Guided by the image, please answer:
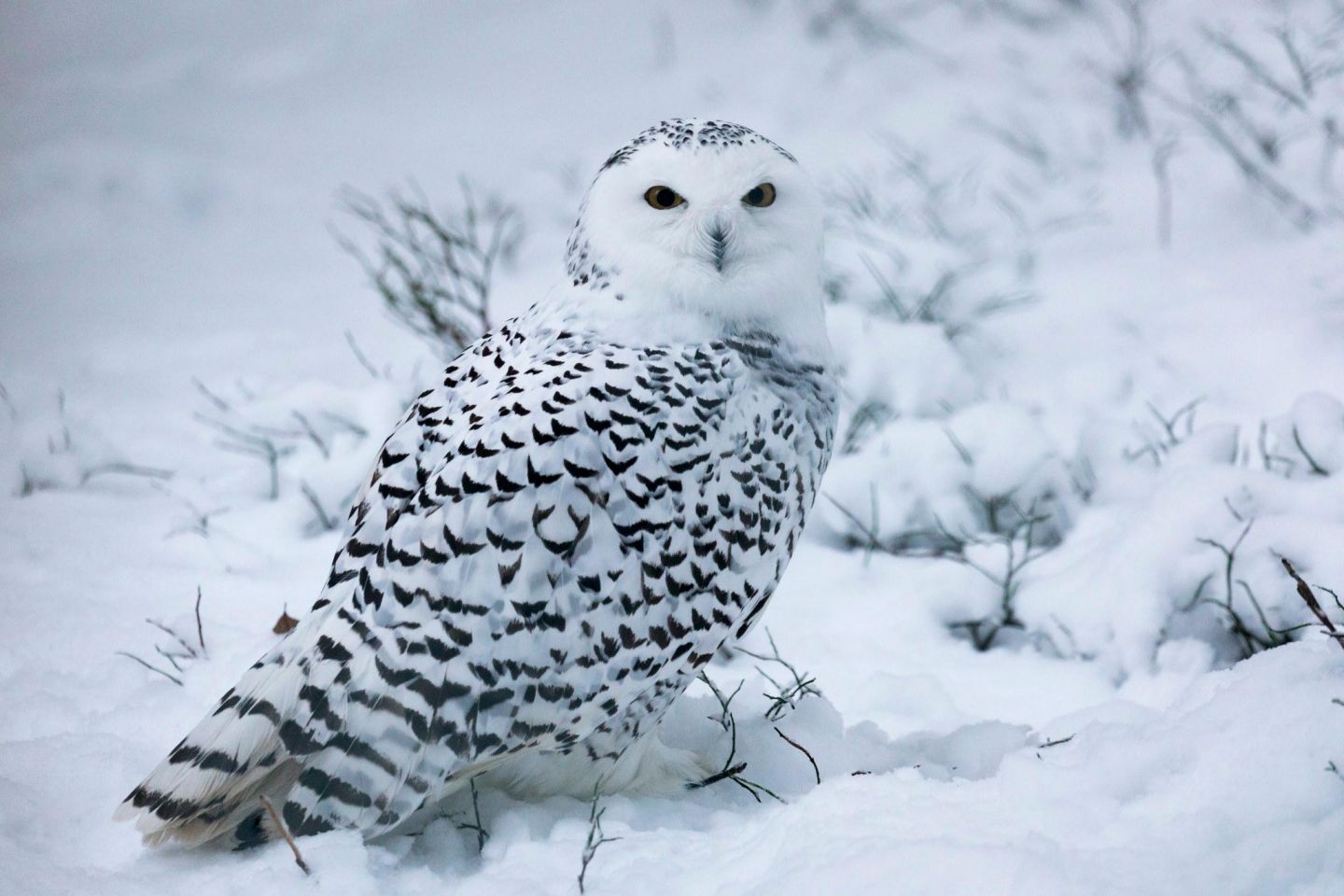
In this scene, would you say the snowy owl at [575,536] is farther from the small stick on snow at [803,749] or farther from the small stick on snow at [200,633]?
the small stick on snow at [200,633]

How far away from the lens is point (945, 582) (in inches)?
109

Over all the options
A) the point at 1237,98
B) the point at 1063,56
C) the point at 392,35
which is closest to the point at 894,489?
the point at 1237,98

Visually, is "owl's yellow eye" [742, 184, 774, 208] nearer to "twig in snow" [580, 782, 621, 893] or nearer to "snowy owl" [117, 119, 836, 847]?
"snowy owl" [117, 119, 836, 847]

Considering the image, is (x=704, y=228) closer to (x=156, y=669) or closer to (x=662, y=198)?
(x=662, y=198)

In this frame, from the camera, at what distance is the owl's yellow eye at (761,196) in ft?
6.44

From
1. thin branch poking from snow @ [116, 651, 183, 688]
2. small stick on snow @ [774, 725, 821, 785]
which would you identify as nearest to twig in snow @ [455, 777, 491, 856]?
small stick on snow @ [774, 725, 821, 785]

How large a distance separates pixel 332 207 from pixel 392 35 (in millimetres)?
1345

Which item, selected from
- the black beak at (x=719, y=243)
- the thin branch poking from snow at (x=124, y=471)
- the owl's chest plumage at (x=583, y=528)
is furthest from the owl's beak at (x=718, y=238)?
the thin branch poking from snow at (x=124, y=471)

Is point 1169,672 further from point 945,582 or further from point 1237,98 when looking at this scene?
point 1237,98

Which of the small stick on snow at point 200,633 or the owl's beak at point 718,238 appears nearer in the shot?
the owl's beak at point 718,238

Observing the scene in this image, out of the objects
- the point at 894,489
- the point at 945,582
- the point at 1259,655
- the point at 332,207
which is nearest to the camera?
the point at 1259,655

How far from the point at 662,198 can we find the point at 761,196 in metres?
0.18

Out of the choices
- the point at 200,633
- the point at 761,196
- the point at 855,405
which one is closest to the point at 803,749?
the point at 761,196

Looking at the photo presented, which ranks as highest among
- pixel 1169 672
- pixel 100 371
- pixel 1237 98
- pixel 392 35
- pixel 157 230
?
pixel 392 35
